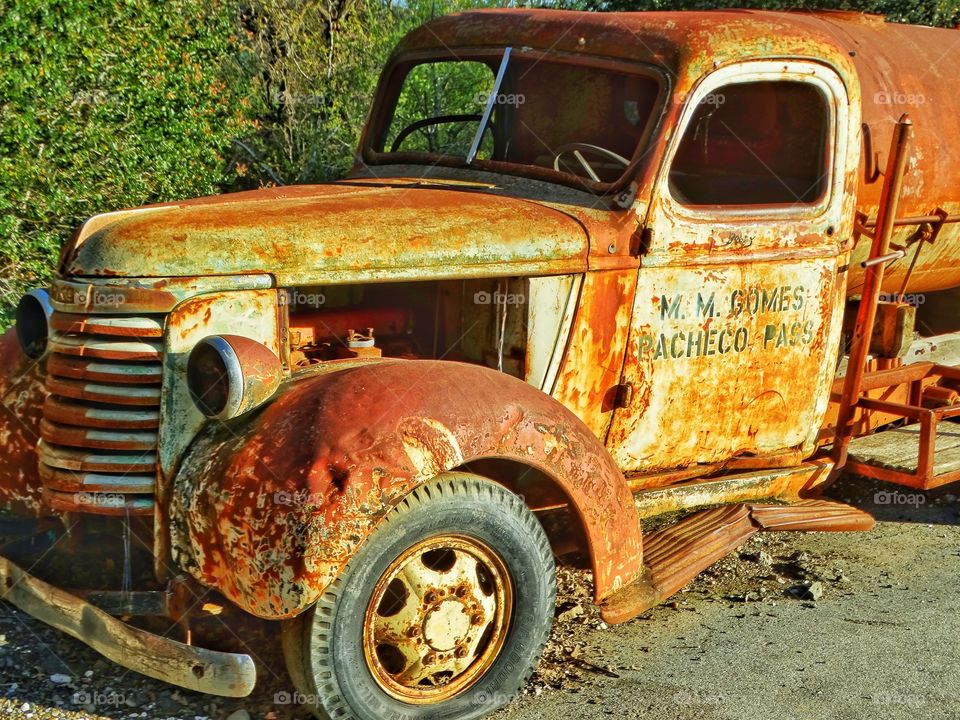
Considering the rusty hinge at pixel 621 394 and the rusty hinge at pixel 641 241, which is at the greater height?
the rusty hinge at pixel 641 241

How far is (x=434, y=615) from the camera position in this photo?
10.7ft

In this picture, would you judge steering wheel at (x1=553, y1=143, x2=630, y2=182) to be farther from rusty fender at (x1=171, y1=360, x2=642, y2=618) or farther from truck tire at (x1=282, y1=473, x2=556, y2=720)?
truck tire at (x1=282, y1=473, x2=556, y2=720)

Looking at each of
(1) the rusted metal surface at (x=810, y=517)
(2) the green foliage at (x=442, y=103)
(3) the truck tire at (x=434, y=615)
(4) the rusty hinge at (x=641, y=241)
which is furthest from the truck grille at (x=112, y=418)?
(1) the rusted metal surface at (x=810, y=517)

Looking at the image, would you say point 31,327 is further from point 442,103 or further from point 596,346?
point 442,103

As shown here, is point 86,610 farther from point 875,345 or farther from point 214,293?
point 875,345

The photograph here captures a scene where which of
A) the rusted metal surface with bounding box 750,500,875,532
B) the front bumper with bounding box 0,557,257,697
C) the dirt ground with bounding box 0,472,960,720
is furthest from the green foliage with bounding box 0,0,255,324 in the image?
the rusted metal surface with bounding box 750,500,875,532

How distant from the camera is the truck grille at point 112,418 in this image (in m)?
3.21

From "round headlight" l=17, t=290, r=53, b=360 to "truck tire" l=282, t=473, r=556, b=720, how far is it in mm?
1313

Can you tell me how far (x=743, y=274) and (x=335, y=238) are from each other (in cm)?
158

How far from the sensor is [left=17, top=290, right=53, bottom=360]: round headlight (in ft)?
11.9

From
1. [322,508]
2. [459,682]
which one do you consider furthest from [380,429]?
[459,682]

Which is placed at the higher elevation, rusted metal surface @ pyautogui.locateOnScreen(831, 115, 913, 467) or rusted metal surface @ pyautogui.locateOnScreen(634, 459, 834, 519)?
rusted metal surface @ pyautogui.locateOnScreen(831, 115, 913, 467)

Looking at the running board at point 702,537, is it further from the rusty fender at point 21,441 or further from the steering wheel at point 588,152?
the rusty fender at point 21,441

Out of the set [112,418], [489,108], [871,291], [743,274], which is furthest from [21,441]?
[871,291]
